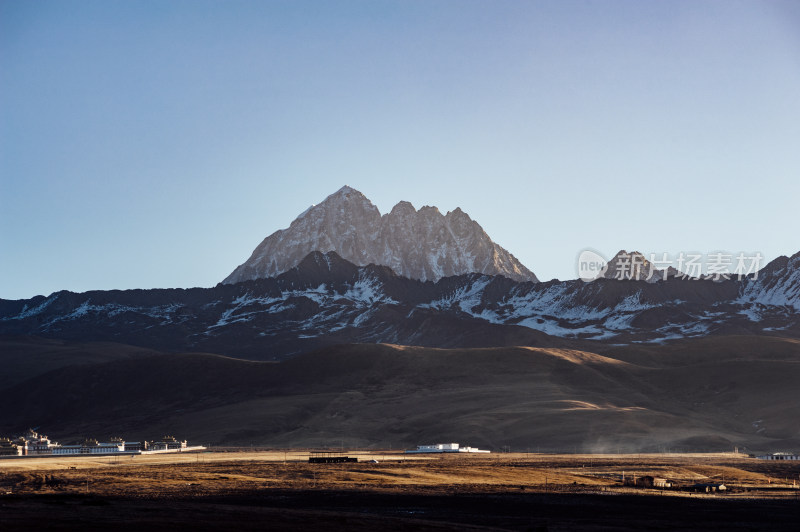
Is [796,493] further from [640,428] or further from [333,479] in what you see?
[640,428]

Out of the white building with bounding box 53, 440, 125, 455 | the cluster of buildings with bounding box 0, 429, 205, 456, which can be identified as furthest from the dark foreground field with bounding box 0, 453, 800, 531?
the white building with bounding box 53, 440, 125, 455

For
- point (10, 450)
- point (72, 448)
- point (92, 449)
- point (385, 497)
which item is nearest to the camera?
point (385, 497)

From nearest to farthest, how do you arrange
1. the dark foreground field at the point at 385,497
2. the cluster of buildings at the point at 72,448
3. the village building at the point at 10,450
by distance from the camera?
the dark foreground field at the point at 385,497 < the village building at the point at 10,450 < the cluster of buildings at the point at 72,448

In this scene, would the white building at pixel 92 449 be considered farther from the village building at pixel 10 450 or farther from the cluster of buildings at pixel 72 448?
the village building at pixel 10 450

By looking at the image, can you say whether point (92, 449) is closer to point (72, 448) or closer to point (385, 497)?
point (72, 448)

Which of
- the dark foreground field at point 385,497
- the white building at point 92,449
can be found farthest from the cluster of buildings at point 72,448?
the dark foreground field at point 385,497

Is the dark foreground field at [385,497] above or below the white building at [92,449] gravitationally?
above

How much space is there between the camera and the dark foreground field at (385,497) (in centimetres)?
6016

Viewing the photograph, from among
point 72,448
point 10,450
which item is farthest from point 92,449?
point 10,450

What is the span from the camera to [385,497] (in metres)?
80.9

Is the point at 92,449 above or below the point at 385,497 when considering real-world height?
below

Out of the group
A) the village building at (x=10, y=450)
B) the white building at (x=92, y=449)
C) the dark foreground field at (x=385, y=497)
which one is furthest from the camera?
the white building at (x=92, y=449)

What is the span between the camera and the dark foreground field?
60.2 meters

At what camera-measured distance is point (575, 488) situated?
Result: 90.1 m
